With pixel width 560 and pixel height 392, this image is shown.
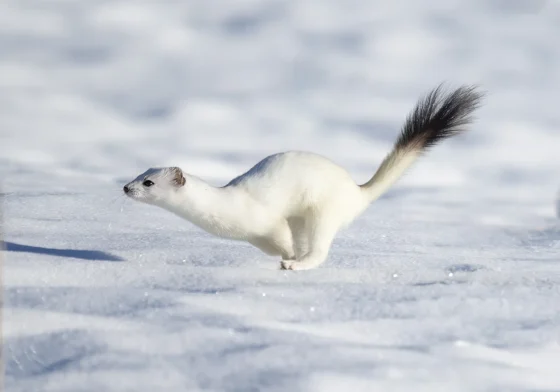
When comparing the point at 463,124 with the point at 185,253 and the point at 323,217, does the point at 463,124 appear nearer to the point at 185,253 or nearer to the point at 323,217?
the point at 323,217

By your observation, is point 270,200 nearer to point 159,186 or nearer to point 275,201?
point 275,201

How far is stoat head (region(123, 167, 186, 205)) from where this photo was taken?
3.94 m

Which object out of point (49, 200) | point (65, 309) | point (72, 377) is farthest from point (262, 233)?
point (49, 200)

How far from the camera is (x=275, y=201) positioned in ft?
13.0

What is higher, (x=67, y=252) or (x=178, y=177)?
(x=178, y=177)

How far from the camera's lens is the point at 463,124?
4.40 m

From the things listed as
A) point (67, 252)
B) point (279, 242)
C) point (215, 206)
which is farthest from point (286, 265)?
point (67, 252)

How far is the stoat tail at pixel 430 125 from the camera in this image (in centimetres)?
432

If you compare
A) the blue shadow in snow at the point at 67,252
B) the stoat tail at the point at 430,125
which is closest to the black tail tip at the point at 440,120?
the stoat tail at the point at 430,125

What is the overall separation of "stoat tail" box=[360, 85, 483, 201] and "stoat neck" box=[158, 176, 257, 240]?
772 millimetres

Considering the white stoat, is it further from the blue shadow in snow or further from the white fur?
the blue shadow in snow

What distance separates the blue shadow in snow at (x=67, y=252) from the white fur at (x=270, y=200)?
352mm

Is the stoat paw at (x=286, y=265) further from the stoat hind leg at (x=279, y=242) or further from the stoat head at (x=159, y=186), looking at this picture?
the stoat head at (x=159, y=186)

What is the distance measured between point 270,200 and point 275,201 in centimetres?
3
